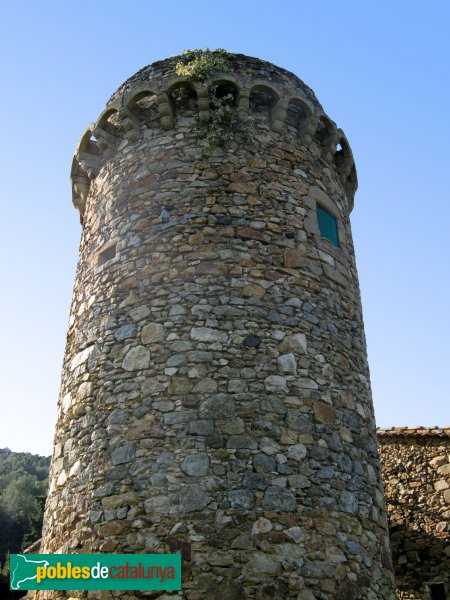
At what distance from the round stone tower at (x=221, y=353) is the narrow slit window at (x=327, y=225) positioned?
0.03m

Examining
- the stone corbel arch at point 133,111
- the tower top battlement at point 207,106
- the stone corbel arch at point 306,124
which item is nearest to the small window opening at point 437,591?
the tower top battlement at point 207,106

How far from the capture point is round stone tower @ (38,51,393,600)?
526 centimetres

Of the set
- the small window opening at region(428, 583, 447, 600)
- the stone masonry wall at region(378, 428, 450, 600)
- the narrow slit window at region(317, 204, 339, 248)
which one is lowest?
the small window opening at region(428, 583, 447, 600)

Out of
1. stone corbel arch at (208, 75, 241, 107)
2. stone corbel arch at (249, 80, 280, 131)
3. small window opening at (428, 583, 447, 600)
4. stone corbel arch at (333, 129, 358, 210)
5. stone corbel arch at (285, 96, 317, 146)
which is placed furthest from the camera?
small window opening at (428, 583, 447, 600)

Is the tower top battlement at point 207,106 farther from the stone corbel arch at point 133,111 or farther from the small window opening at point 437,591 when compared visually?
the small window opening at point 437,591

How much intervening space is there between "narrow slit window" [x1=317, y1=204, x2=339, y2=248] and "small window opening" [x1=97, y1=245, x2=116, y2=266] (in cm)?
243

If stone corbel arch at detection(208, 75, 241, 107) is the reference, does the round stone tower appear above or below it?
below

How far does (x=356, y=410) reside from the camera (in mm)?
6449

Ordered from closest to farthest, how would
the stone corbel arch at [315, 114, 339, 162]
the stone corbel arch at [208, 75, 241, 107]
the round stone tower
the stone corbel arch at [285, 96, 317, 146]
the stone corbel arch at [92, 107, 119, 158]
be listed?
the round stone tower < the stone corbel arch at [208, 75, 241, 107] < the stone corbel arch at [285, 96, 317, 146] < the stone corbel arch at [92, 107, 119, 158] < the stone corbel arch at [315, 114, 339, 162]

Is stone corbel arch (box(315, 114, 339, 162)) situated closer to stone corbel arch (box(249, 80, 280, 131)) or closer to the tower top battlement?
the tower top battlement

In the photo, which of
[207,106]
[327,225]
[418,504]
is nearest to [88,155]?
[207,106]

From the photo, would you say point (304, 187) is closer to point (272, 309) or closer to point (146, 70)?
point (272, 309)

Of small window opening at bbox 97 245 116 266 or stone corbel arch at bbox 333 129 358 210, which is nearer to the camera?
small window opening at bbox 97 245 116 266

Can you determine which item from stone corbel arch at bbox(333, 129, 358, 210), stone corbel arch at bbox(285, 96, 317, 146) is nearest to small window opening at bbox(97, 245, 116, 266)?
stone corbel arch at bbox(285, 96, 317, 146)
